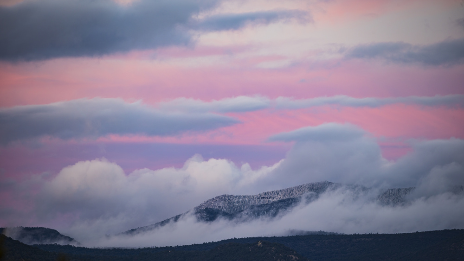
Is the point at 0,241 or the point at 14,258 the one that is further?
the point at 14,258

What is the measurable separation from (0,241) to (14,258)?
166613 mm

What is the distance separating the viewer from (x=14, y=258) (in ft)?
655

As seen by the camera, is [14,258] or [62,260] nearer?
[62,260]

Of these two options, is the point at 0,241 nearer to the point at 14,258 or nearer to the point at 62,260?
the point at 62,260

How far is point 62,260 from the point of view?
47.5 meters

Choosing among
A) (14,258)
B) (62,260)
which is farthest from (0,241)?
(14,258)

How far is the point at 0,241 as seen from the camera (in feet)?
163

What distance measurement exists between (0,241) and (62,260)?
7.08 metres

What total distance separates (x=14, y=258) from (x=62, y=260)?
560 ft
